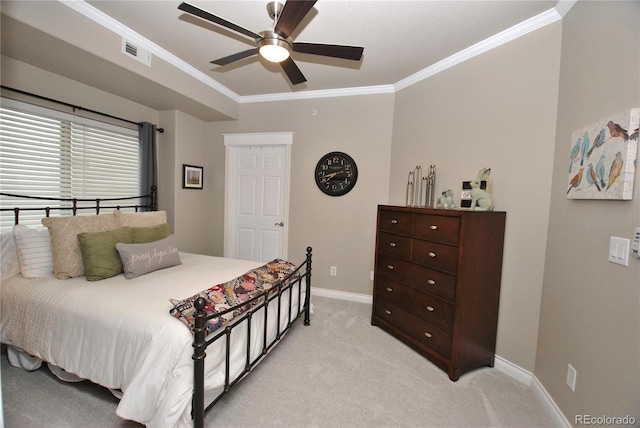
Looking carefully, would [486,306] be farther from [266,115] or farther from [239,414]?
[266,115]

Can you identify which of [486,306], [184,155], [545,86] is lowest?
[486,306]

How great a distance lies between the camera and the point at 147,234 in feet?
8.32

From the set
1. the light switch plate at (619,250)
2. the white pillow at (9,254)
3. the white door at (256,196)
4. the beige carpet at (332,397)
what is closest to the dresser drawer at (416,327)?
the beige carpet at (332,397)

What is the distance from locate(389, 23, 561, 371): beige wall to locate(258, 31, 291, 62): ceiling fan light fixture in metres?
1.76

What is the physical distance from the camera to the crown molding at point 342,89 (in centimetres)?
201

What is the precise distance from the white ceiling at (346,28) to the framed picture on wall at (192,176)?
1.39 meters

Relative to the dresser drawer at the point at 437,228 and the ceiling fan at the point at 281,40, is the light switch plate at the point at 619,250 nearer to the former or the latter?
the dresser drawer at the point at 437,228

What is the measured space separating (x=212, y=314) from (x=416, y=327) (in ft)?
5.88

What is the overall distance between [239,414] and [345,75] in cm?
330

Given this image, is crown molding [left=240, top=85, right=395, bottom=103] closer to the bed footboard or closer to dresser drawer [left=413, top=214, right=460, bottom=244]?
dresser drawer [left=413, top=214, right=460, bottom=244]

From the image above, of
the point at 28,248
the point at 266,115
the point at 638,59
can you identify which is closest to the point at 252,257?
the point at 266,115

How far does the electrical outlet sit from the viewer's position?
62.9 inches

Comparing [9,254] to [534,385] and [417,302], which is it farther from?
[534,385]

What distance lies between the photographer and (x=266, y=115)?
391 centimetres
